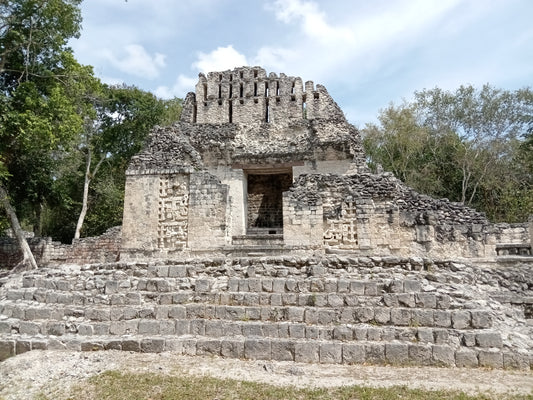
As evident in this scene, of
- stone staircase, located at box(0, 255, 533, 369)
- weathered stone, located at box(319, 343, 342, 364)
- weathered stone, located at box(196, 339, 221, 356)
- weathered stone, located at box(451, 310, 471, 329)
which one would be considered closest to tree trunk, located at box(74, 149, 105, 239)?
stone staircase, located at box(0, 255, 533, 369)

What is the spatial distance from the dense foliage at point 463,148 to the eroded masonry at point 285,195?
991cm

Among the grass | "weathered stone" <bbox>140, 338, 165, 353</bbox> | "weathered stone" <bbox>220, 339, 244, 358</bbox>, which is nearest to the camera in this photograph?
the grass

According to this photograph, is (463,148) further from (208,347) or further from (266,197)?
(208,347)

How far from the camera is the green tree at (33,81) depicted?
14.3 m

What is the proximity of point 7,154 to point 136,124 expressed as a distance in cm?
1243

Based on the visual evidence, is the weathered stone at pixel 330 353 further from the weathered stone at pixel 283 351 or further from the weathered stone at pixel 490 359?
the weathered stone at pixel 490 359

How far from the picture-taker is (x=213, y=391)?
15.4 feet

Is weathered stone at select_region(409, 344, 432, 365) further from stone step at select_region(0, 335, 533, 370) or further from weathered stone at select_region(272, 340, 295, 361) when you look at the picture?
weathered stone at select_region(272, 340, 295, 361)

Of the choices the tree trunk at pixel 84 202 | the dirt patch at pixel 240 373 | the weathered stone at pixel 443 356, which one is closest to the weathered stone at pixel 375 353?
the dirt patch at pixel 240 373

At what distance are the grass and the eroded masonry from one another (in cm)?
820

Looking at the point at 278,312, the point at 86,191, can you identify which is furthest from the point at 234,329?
the point at 86,191

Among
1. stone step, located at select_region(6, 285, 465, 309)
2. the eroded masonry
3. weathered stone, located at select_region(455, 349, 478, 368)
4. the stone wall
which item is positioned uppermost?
the stone wall

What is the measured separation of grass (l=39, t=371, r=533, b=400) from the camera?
176 inches

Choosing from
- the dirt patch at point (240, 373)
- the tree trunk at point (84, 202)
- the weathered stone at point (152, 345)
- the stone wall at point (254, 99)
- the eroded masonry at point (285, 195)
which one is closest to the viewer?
the dirt patch at point (240, 373)
